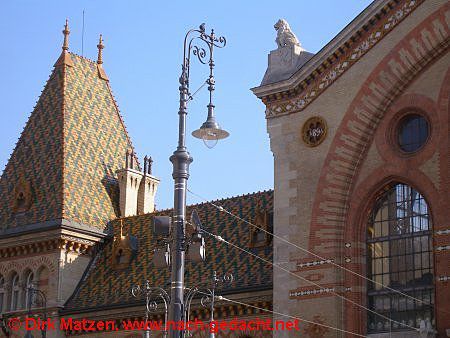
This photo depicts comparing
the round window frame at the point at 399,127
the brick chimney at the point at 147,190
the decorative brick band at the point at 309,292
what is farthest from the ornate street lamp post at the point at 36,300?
the round window frame at the point at 399,127

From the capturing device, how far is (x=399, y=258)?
31406 millimetres

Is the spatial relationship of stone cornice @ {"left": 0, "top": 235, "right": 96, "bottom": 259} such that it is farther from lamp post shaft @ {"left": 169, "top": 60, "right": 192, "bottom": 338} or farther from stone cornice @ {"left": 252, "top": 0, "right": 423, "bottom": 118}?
lamp post shaft @ {"left": 169, "top": 60, "right": 192, "bottom": 338}

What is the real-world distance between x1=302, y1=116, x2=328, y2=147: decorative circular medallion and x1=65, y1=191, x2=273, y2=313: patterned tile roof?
6.07 m

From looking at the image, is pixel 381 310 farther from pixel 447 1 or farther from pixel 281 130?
pixel 447 1

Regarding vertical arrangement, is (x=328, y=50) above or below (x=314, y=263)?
above

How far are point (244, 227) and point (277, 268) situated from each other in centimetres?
834

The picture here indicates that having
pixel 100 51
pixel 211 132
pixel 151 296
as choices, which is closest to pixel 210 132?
pixel 211 132

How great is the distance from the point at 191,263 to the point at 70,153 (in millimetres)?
8918

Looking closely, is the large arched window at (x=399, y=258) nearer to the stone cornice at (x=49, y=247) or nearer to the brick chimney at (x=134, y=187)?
the stone cornice at (x=49, y=247)

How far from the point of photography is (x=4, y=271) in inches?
1791

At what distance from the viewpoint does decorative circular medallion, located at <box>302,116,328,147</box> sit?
33.6m

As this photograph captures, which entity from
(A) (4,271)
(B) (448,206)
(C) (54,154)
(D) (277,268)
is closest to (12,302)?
(A) (4,271)

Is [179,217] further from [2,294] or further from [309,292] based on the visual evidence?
[2,294]

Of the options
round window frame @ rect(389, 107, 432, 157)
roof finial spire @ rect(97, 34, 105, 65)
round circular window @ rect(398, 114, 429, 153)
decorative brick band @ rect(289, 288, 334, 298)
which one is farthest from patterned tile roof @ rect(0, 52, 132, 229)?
round circular window @ rect(398, 114, 429, 153)
